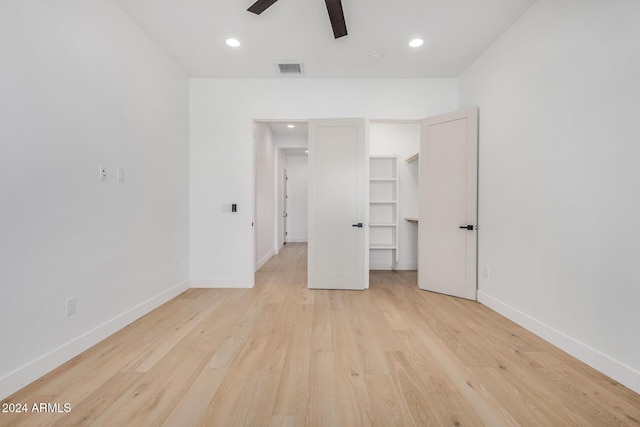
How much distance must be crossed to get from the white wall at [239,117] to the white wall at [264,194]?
0.95m

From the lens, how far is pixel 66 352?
1.87m

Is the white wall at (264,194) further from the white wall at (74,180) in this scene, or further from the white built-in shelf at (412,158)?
the white built-in shelf at (412,158)

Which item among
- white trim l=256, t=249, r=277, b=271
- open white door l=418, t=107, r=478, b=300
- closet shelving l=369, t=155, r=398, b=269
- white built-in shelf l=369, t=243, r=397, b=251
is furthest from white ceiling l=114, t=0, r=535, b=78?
white trim l=256, t=249, r=277, b=271

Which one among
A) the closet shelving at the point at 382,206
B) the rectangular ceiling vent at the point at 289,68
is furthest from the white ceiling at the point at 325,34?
the closet shelving at the point at 382,206

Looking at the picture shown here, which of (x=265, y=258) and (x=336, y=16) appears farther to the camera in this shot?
(x=265, y=258)

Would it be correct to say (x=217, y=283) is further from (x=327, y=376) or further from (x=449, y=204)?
(x=449, y=204)

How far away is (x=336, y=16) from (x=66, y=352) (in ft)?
10.3

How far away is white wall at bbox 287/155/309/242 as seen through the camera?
334 inches

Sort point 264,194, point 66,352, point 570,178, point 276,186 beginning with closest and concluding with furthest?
point 66,352, point 570,178, point 264,194, point 276,186

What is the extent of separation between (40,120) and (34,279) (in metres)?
0.99

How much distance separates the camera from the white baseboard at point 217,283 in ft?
12.0

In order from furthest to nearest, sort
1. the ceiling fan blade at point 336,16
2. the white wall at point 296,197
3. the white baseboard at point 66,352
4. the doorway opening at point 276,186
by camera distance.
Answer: the white wall at point 296,197 → the doorway opening at point 276,186 → the ceiling fan blade at point 336,16 → the white baseboard at point 66,352

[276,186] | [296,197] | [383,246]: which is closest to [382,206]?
[383,246]

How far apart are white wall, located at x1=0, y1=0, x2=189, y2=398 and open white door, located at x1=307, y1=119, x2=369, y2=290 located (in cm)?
179
